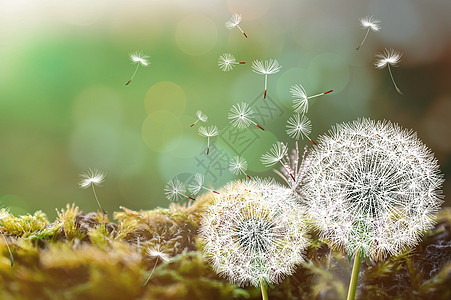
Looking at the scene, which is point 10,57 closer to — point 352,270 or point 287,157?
point 287,157

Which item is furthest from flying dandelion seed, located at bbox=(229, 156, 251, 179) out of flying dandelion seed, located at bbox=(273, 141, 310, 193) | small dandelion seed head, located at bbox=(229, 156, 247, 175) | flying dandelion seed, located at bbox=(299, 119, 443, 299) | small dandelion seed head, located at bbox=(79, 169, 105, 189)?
small dandelion seed head, located at bbox=(79, 169, 105, 189)

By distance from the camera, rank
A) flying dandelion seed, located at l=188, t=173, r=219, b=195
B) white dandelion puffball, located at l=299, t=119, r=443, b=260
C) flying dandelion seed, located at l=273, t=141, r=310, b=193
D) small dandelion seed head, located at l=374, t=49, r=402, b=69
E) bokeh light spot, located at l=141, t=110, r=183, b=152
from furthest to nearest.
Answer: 1. bokeh light spot, located at l=141, t=110, r=183, b=152
2. small dandelion seed head, located at l=374, t=49, r=402, b=69
3. flying dandelion seed, located at l=188, t=173, r=219, b=195
4. flying dandelion seed, located at l=273, t=141, r=310, b=193
5. white dandelion puffball, located at l=299, t=119, r=443, b=260

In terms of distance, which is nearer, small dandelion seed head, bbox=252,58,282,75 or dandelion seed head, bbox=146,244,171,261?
dandelion seed head, bbox=146,244,171,261

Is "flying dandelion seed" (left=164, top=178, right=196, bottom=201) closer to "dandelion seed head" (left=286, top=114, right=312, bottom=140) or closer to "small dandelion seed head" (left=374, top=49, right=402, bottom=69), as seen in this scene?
"dandelion seed head" (left=286, top=114, right=312, bottom=140)

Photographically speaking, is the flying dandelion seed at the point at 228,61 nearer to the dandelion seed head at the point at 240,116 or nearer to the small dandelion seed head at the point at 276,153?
the dandelion seed head at the point at 240,116

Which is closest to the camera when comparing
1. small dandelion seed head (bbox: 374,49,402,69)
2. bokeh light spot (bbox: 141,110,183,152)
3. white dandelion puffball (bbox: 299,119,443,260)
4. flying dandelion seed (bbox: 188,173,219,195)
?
white dandelion puffball (bbox: 299,119,443,260)

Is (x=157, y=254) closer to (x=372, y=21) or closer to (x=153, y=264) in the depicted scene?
(x=153, y=264)
